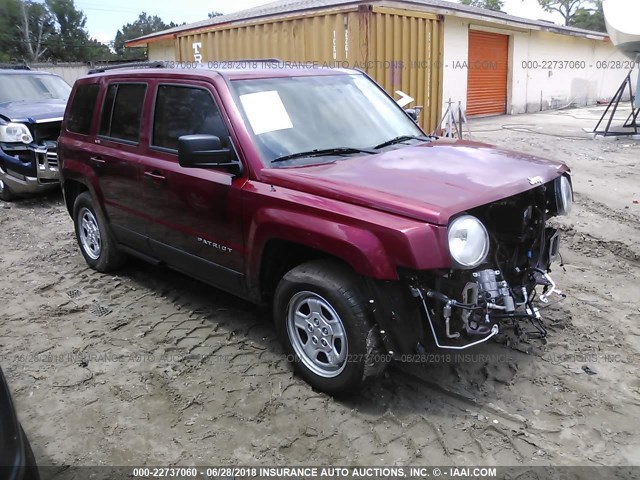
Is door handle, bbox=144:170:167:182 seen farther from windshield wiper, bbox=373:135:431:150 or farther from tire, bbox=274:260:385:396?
windshield wiper, bbox=373:135:431:150

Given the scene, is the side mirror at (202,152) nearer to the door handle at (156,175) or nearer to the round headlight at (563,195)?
the door handle at (156,175)

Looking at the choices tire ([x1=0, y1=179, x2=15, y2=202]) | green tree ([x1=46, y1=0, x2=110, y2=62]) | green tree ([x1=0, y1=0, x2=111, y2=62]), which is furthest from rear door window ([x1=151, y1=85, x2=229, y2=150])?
green tree ([x1=46, y1=0, x2=110, y2=62])

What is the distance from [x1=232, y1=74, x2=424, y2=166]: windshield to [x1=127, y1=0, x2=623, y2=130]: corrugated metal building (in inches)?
36.8

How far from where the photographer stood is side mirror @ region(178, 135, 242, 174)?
332 cm

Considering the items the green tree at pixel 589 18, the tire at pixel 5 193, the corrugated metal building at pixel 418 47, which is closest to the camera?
the tire at pixel 5 193

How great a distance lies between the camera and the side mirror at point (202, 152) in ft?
10.9

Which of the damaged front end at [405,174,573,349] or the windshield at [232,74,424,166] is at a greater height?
the windshield at [232,74,424,166]

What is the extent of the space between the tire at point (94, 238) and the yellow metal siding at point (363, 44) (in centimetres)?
562

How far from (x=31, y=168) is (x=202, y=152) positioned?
6271 mm

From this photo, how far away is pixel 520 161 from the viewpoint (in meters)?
3.60

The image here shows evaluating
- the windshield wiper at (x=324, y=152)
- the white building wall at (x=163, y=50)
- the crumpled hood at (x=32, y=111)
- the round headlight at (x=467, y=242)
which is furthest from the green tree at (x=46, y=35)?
the round headlight at (x=467, y=242)

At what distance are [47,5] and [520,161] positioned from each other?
191 feet

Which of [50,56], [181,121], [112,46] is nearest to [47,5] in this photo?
[50,56]

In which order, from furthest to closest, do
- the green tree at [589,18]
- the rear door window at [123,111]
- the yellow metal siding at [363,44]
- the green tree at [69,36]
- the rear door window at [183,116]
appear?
the green tree at [589,18]
the green tree at [69,36]
the yellow metal siding at [363,44]
the rear door window at [123,111]
the rear door window at [183,116]
